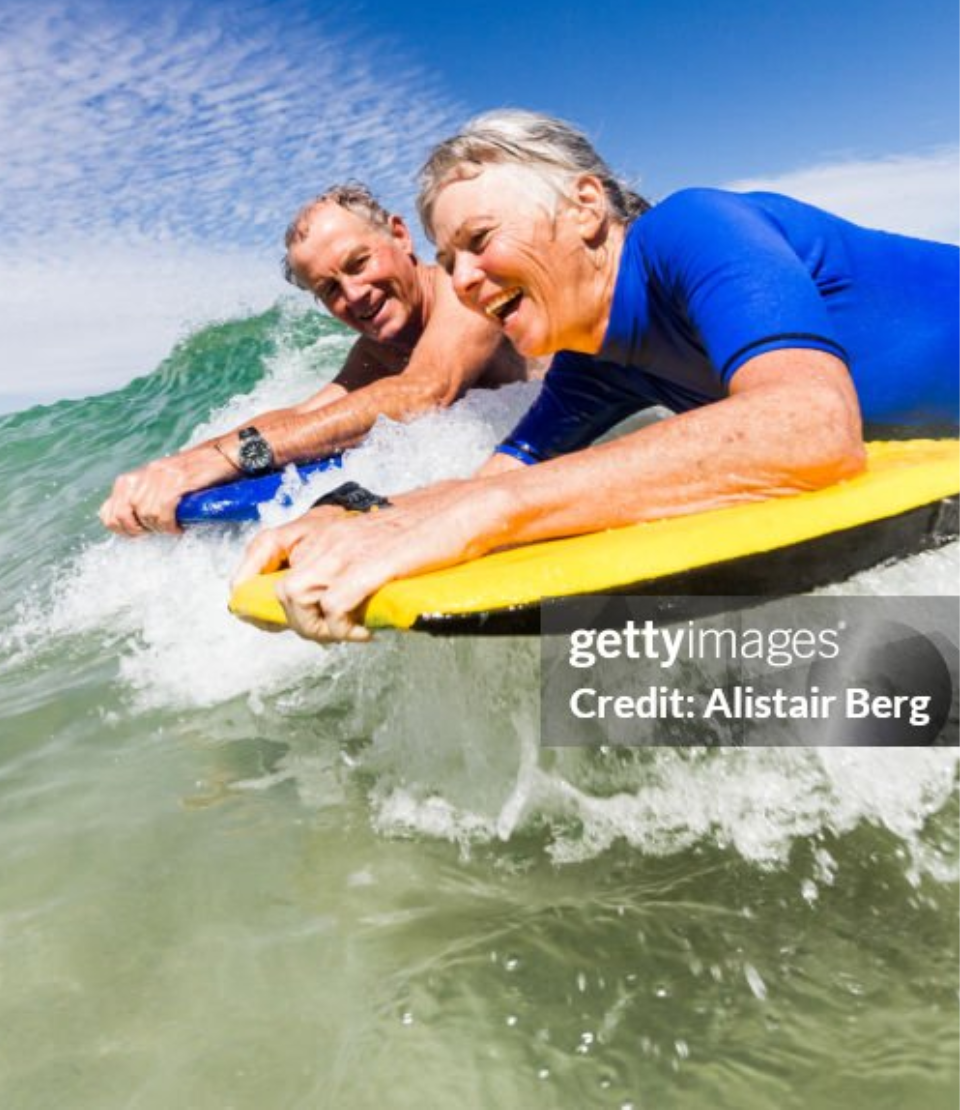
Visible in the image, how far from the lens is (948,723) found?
204 cm

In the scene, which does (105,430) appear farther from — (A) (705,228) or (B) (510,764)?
(A) (705,228)

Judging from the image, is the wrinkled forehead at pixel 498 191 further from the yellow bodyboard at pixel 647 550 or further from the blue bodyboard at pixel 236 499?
the blue bodyboard at pixel 236 499

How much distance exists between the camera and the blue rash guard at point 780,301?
192cm

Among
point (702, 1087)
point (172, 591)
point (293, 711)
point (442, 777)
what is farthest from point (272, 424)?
point (702, 1087)

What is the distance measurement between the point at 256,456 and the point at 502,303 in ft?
6.54

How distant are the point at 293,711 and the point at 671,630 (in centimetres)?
163

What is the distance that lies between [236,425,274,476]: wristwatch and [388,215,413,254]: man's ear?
3.37 feet

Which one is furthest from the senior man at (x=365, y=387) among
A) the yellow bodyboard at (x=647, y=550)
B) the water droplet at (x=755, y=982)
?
the water droplet at (x=755, y=982)

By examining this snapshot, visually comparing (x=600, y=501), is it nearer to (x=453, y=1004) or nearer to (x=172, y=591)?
(x=453, y=1004)

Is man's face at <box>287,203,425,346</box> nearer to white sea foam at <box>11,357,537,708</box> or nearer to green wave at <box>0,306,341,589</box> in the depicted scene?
white sea foam at <box>11,357,537,708</box>

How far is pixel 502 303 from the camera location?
2.40 meters

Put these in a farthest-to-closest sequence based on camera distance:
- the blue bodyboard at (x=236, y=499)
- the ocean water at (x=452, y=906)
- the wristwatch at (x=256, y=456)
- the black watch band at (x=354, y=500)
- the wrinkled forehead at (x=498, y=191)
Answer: the wristwatch at (x=256, y=456)
the blue bodyboard at (x=236, y=499)
the black watch band at (x=354, y=500)
the wrinkled forehead at (x=498, y=191)
the ocean water at (x=452, y=906)

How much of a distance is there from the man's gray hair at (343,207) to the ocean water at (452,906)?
6.12 feet

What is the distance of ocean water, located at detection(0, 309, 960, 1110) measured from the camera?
1.61 metres
